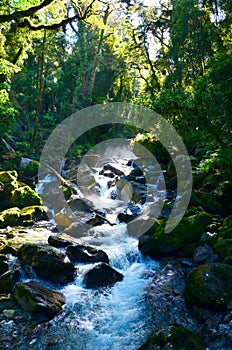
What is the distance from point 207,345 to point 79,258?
478 cm

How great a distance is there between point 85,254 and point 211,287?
13.7ft

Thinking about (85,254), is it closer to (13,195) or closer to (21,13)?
(13,195)

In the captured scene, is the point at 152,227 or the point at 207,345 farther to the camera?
the point at 152,227

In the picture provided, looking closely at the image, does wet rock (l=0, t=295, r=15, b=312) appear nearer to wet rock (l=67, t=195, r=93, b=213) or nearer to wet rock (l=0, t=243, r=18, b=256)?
wet rock (l=0, t=243, r=18, b=256)

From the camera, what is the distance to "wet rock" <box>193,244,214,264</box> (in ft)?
29.8

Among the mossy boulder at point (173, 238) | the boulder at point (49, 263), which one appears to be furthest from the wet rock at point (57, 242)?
the mossy boulder at point (173, 238)

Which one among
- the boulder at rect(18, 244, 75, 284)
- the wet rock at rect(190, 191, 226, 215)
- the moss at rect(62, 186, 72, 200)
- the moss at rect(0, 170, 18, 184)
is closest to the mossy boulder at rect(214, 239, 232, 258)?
the wet rock at rect(190, 191, 226, 215)

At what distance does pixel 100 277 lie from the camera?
8633mm

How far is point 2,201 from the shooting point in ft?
47.2

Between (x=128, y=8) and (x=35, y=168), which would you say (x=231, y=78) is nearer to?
(x=35, y=168)

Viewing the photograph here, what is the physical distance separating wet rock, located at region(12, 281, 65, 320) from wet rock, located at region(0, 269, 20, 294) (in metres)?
0.47

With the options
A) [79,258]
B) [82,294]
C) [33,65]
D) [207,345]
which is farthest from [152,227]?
[33,65]

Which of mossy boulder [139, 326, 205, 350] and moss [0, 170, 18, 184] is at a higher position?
moss [0, 170, 18, 184]

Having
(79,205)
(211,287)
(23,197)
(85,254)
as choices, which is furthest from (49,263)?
(23,197)
